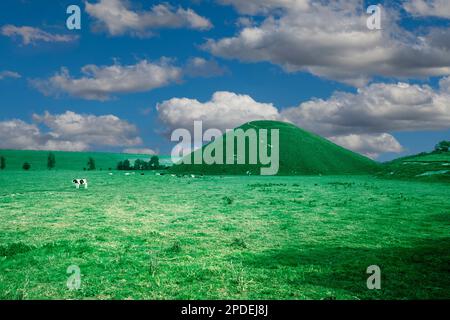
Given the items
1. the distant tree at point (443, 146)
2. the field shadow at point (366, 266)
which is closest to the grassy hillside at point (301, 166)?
the distant tree at point (443, 146)

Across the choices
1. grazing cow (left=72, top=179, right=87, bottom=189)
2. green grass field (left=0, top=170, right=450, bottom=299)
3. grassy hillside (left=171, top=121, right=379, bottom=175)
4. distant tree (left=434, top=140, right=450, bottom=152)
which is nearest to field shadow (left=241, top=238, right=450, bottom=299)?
green grass field (left=0, top=170, right=450, bottom=299)

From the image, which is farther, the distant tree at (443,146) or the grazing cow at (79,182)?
the distant tree at (443,146)

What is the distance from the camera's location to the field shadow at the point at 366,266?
33.8 feet

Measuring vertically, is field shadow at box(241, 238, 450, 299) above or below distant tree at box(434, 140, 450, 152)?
below

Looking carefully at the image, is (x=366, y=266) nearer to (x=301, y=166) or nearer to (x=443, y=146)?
(x=301, y=166)

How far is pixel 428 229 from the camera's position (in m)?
19.3

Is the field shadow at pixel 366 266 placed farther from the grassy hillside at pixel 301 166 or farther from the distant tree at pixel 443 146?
the distant tree at pixel 443 146

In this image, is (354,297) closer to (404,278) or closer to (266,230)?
(404,278)

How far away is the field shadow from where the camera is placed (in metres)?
10.3

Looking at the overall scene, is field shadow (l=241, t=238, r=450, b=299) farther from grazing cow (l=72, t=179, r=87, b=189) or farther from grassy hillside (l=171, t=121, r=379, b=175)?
grassy hillside (l=171, t=121, r=379, b=175)

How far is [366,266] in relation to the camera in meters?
12.5
